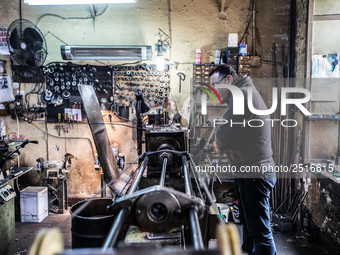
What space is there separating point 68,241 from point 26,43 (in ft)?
8.62

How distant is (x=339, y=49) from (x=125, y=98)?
272 centimetres

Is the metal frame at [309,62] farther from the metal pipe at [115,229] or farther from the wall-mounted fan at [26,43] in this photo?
the wall-mounted fan at [26,43]

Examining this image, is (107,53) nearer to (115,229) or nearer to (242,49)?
(242,49)

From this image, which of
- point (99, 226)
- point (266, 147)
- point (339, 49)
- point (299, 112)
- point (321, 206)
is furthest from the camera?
point (299, 112)

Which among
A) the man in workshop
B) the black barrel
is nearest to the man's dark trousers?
the man in workshop

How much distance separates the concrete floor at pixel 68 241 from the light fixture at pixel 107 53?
218cm

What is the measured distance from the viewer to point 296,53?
333 cm

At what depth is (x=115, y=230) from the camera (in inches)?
27.5

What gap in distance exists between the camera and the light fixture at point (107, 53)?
11.5 feet

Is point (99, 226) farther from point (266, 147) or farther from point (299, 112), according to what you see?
point (299, 112)

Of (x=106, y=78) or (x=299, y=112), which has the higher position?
(x=106, y=78)

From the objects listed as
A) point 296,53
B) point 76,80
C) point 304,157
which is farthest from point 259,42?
point 76,80

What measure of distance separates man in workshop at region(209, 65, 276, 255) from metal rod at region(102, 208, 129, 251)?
1395 mm

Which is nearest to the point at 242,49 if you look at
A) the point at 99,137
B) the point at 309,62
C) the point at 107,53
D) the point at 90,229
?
the point at 309,62
